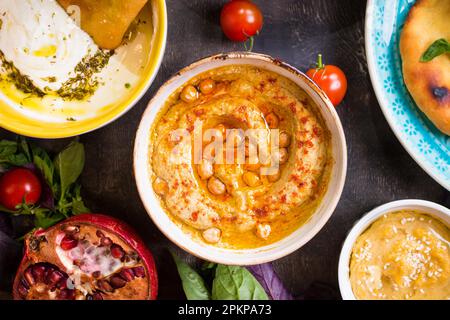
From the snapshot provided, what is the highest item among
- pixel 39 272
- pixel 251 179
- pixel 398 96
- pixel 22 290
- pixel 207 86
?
pixel 398 96

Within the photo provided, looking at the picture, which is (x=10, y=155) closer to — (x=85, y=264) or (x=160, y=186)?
(x=85, y=264)

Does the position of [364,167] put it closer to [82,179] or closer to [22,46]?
[82,179]

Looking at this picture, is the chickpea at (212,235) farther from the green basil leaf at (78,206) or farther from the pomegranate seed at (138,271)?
the green basil leaf at (78,206)

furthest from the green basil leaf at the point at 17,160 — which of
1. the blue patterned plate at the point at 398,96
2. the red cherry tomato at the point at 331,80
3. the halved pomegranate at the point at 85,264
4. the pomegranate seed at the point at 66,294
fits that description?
the blue patterned plate at the point at 398,96

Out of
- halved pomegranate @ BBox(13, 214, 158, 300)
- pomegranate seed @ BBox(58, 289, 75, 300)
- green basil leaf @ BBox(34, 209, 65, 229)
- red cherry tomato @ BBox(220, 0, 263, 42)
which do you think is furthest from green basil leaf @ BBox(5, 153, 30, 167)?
red cherry tomato @ BBox(220, 0, 263, 42)

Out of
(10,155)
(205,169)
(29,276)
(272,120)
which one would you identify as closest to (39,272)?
(29,276)

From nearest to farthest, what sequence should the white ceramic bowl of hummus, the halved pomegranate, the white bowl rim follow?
the white ceramic bowl of hummus, the halved pomegranate, the white bowl rim

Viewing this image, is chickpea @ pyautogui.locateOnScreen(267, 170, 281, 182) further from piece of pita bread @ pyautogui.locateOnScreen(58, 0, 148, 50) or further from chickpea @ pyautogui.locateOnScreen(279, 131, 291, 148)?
→ piece of pita bread @ pyautogui.locateOnScreen(58, 0, 148, 50)
